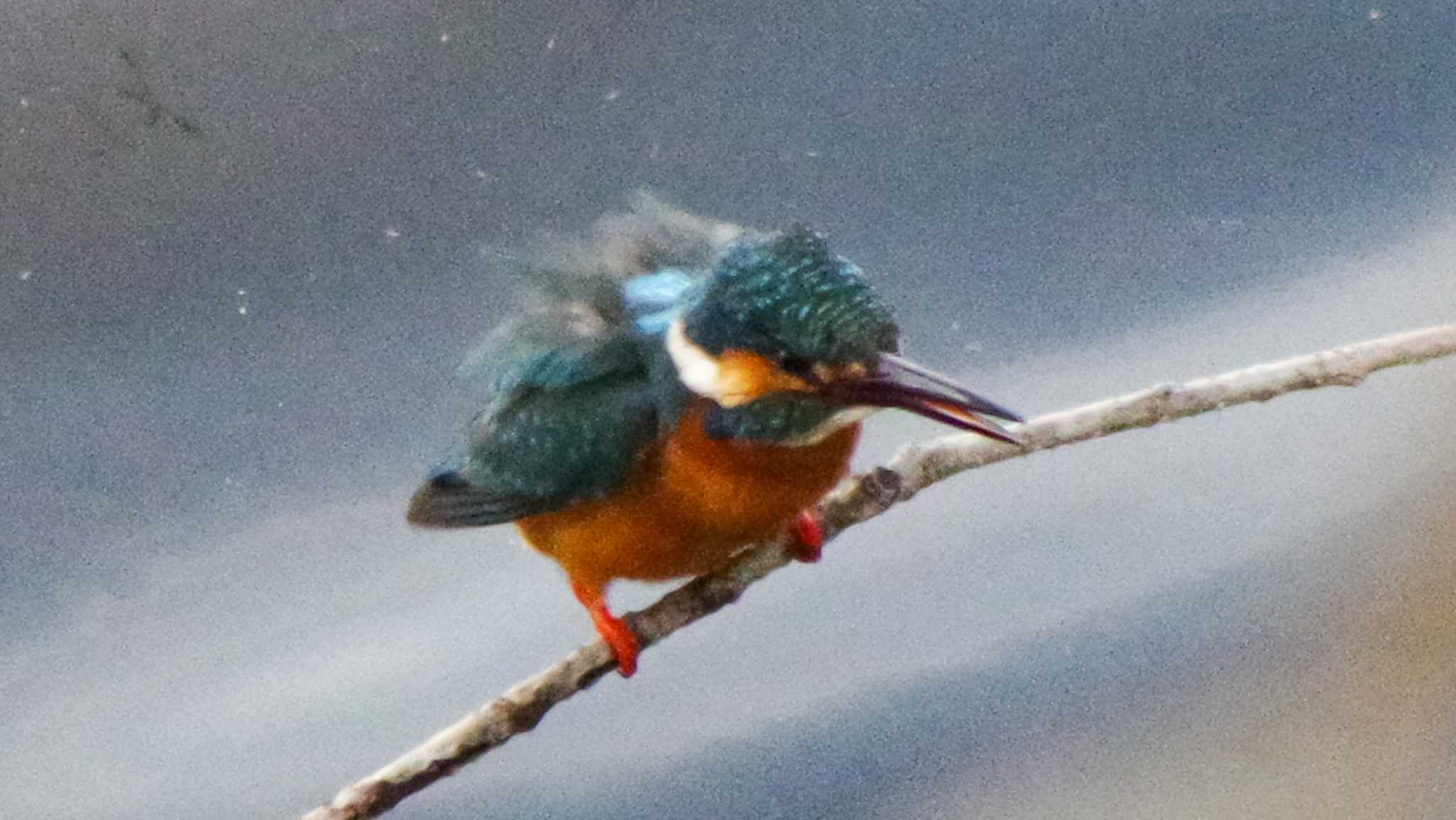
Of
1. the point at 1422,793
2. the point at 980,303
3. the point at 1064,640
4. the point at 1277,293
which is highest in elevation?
the point at 980,303

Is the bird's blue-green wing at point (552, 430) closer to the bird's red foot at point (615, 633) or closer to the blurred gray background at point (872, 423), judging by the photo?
the bird's red foot at point (615, 633)

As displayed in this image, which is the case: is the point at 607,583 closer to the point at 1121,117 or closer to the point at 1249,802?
the point at 1249,802

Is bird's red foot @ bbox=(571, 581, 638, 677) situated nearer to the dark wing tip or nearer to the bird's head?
the dark wing tip

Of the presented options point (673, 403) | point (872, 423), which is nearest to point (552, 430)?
point (673, 403)

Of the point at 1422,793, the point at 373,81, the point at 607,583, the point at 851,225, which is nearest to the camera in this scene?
the point at 607,583

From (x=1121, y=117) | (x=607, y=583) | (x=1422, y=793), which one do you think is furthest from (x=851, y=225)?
(x=1422, y=793)

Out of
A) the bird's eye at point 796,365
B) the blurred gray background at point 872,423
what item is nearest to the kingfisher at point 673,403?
the bird's eye at point 796,365

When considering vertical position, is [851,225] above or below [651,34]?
below

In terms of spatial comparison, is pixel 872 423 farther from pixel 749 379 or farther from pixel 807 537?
pixel 749 379

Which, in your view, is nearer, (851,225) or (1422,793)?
(1422,793)
